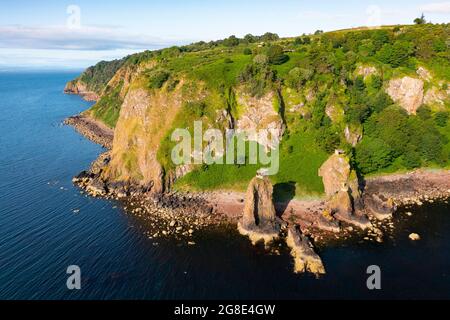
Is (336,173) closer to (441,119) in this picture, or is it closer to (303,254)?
(303,254)

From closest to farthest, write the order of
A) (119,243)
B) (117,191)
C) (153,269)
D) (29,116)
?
(153,269) < (119,243) < (117,191) < (29,116)

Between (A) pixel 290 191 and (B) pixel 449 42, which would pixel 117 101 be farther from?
(B) pixel 449 42

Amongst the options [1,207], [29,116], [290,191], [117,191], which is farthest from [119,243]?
[29,116]

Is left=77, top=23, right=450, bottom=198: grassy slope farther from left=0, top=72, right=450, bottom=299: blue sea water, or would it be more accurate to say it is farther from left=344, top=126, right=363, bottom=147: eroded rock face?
left=0, top=72, right=450, bottom=299: blue sea water

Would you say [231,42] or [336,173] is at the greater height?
[231,42]

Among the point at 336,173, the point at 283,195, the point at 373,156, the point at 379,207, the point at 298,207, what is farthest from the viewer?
the point at 373,156

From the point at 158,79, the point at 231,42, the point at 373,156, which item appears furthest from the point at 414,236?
the point at 231,42

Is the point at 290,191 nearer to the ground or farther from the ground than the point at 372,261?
farther from the ground
